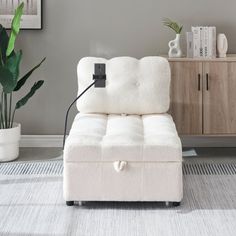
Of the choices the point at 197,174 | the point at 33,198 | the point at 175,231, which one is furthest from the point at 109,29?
the point at 175,231

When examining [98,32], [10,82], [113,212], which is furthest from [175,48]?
[113,212]

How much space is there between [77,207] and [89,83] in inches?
40.2

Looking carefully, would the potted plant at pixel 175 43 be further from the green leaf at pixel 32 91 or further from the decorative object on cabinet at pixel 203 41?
the green leaf at pixel 32 91

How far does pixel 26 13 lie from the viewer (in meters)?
4.46

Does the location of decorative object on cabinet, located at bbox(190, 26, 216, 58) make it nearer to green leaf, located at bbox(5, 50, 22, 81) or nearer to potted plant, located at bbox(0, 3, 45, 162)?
potted plant, located at bbox(0, 3, 45, 162)

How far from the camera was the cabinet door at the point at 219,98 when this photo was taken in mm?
4156

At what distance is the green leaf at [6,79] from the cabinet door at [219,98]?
1449 mm

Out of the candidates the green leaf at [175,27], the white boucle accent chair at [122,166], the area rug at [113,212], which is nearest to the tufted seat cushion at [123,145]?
the white boucle accent chair at [122,166]

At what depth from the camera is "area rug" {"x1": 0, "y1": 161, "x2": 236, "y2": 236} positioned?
9.51ft

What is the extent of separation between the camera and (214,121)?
166 inches

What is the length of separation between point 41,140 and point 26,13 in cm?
107

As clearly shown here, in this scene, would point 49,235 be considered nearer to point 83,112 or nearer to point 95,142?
point 95,142

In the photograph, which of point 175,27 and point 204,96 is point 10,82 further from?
point 204,96

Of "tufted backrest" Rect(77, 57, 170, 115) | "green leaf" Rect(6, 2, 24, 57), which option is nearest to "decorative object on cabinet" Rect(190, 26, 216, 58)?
"tufted backrest" Rect(77, 57, 170, 115)
